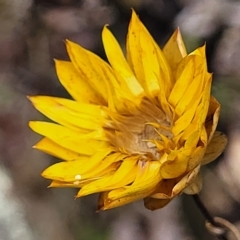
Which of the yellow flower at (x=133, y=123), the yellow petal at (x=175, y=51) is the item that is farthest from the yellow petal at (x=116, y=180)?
the yellow petal at (x=175, y=51)

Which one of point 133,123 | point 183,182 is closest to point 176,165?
point 183,182

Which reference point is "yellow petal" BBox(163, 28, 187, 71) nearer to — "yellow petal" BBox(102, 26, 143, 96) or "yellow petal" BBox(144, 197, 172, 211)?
"yellow petal" BBox(102, 26, 143, 96)

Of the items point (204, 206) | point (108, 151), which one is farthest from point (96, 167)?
point (204, 206)

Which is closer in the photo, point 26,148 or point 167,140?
point 167,140

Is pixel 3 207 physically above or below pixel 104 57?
below

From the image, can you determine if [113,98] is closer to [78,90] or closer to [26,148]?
[78,90]

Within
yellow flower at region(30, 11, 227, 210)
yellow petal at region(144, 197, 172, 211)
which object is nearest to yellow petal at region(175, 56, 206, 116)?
yellow flower at region(30, 11, 227, 210)
